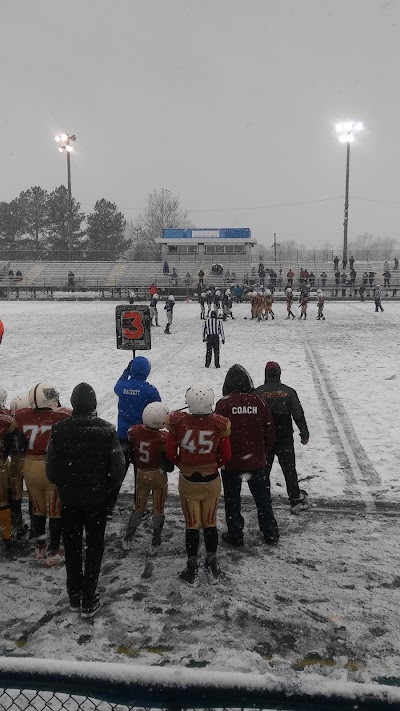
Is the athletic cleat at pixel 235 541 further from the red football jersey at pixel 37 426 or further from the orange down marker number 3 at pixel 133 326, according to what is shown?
the orange down marker number 3 at pixel 133 326

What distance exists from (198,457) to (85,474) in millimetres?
1039

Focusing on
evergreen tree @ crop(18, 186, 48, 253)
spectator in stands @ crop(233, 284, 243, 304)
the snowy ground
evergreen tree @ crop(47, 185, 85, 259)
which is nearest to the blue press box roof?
spectator in stands @ crop(233, 284, 243, 304)

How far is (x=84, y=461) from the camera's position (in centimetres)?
387

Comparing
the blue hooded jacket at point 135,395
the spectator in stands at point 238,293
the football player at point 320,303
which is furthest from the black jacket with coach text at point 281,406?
the spectator in stands at point 238,293

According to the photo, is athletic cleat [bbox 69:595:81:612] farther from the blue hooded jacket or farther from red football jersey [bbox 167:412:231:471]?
the blue hooded jacket

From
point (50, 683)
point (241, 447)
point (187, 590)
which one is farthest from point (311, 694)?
point (241, 447)

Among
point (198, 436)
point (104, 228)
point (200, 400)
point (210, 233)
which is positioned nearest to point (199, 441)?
point (198, 436)

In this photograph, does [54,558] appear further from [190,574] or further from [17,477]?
[190,574]

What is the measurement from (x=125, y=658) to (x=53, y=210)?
69875 mm

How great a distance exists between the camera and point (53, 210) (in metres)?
67.1

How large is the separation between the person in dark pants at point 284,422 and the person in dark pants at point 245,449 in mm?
690

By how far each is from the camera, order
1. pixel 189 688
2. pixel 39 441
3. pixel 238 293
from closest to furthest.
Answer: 1. pixel 189 688
2. pixel 39 441
3. pixel 238 293

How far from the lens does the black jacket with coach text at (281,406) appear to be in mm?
5770

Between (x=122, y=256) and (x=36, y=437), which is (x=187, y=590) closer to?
(x=36, y=437)
